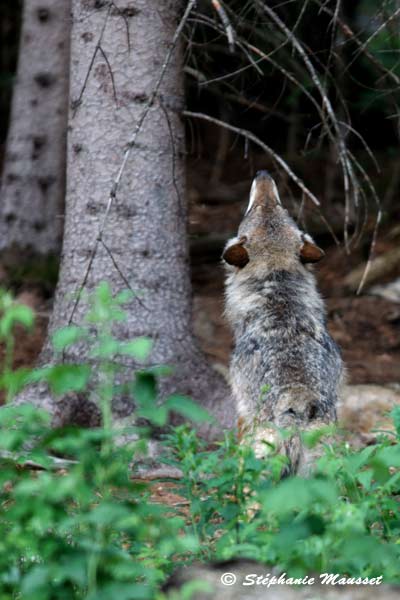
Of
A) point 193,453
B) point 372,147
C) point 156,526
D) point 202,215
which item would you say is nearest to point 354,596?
point 156,526

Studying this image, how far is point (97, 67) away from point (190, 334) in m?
2.31

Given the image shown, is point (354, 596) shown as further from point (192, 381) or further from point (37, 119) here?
point (37, 119)

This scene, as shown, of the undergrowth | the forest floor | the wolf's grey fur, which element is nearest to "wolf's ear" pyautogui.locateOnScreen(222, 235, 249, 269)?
the wolf's grey fur

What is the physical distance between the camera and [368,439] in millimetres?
8203

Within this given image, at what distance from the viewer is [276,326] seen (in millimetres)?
6352

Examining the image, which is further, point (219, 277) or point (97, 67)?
point (219, 277)

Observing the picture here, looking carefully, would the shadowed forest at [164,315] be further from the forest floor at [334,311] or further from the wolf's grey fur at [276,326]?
the wolf's grey fur at [276,326]

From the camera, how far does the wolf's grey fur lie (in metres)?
5.84

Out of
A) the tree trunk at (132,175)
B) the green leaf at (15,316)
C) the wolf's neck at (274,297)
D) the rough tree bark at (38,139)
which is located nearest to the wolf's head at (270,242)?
the wolf's neck at (274,297)

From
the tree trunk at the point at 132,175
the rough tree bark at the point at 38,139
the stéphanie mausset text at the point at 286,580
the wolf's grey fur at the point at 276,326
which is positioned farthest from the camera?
the rough tree bark at the point at 38,139

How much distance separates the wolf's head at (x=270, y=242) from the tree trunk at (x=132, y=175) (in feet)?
2.59

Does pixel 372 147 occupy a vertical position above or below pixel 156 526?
above

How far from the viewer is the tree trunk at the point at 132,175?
7.51 m

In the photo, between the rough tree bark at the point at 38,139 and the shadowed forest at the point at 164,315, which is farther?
the rough tree bark at the point at 38,139
